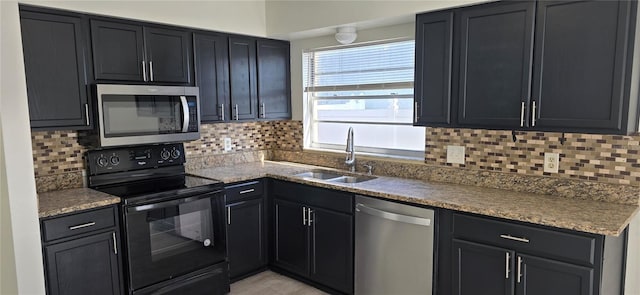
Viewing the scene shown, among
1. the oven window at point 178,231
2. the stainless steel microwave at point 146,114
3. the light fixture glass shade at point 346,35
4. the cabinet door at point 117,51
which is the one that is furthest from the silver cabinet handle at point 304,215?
the cabinet door at point 117,51

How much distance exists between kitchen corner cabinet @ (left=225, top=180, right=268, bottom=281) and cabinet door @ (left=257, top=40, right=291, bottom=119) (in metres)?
0.79

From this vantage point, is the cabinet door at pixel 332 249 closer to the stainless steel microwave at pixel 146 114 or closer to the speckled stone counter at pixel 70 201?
the stainless steel microwave at pixel 146 114

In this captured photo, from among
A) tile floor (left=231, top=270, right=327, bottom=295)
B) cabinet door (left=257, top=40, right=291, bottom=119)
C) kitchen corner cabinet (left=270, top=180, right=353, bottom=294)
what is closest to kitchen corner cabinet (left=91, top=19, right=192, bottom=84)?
cabinet door (left=257, top=40, right=291, bottom=119)

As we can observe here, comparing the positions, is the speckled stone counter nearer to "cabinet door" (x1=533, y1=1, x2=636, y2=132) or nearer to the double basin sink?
the double basin sink

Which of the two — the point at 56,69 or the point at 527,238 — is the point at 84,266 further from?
the point at 527,238

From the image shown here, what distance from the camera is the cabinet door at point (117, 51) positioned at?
8.83 ft

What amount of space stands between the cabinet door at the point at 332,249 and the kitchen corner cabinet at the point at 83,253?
1.31 meters

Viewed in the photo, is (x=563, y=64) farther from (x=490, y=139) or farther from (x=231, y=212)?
(x=231, y=212)

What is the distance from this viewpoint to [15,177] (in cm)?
138

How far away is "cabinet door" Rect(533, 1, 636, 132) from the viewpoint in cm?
199

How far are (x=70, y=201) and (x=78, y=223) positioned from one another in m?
0.17

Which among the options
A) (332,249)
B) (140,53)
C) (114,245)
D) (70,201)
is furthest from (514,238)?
(140,53)

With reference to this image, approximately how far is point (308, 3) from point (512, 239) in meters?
2.29

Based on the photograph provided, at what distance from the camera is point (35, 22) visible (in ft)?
7.95
